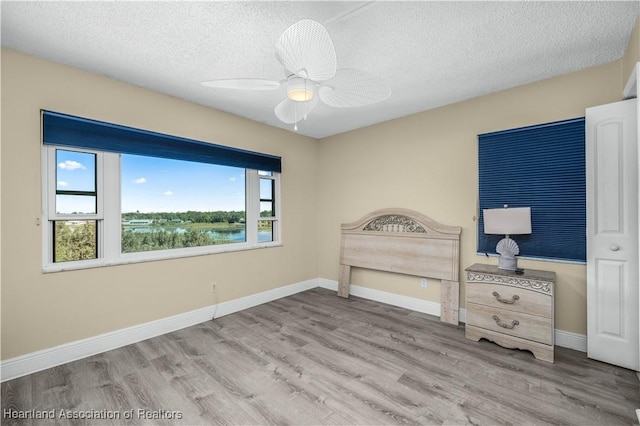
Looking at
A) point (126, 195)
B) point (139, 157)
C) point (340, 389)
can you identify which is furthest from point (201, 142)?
point (340, 389)

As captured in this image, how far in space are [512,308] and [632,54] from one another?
2.22m

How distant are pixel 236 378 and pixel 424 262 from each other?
2.53 meters

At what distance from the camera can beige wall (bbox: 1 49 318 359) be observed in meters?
2.21

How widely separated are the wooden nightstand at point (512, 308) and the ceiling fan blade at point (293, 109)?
7.47 ft

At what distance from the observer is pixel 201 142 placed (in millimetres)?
3367

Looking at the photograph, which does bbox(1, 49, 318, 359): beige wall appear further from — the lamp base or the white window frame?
the lamp base

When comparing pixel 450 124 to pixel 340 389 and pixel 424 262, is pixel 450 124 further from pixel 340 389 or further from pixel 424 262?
pixel 340 389

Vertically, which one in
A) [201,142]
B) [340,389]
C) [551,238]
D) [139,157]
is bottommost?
[340,389]

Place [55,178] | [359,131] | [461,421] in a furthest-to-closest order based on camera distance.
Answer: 1. [359,131]
2. [55,178]
3. [461,421]

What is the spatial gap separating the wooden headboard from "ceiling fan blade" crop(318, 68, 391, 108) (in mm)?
2117

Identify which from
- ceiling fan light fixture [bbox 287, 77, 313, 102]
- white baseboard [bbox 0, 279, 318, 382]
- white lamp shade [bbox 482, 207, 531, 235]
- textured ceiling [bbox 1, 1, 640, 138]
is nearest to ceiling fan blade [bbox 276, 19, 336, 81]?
ceiling fan light fixture [bbox 287, 77, 313, 102]

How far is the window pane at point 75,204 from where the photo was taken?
2.49 m

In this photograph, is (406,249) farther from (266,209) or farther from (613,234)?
(266,209)

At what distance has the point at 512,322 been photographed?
2.57 m
